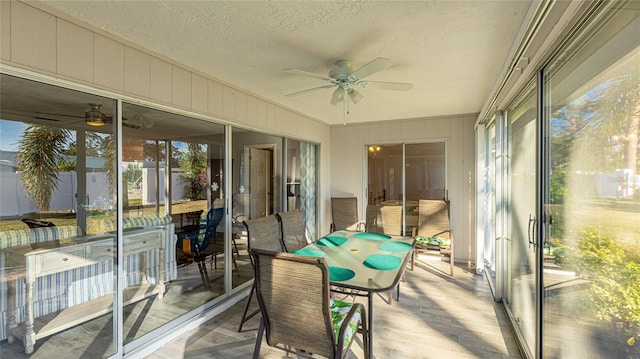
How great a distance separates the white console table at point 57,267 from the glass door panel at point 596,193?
2.86 m

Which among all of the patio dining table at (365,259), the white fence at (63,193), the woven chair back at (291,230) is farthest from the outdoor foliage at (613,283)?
the white fence at (63,193)

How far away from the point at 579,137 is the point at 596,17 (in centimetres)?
51

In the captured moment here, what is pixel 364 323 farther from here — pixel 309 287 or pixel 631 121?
pixel 631 121

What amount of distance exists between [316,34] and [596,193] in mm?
1799

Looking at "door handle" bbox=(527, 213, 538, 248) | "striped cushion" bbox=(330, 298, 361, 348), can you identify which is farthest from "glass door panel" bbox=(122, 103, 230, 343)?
"door handle" bbox=(527, 213, 538, 248)

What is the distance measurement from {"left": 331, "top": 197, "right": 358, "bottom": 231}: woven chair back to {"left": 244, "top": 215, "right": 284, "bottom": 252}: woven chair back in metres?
2.17

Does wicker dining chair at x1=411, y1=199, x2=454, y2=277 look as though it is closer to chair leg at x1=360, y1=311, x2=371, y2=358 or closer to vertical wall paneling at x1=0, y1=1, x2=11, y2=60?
chair leg at x1=360, y1=311, x2=371, y2=358

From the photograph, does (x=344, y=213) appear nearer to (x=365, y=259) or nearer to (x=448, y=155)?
(x=448, y=155)

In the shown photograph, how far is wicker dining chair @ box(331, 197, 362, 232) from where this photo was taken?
496cm

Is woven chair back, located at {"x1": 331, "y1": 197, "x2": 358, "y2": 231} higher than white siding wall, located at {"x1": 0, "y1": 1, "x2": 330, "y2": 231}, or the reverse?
white siding wall, located at {"x1": 0, "y1": 1, "x2": 330, "y2": 231}

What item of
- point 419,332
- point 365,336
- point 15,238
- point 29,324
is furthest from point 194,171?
point 419,332

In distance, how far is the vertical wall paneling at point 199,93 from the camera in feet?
8.60

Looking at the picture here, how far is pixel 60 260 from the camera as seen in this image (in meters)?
1.94

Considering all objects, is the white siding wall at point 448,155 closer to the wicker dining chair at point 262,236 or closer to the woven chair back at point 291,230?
the woven chair back at point 291,230
